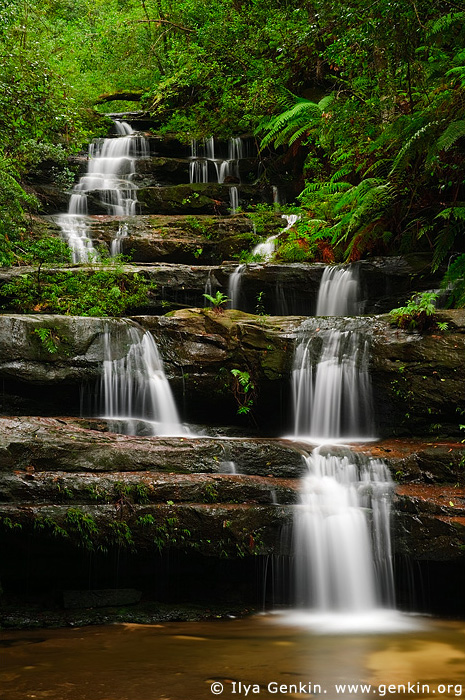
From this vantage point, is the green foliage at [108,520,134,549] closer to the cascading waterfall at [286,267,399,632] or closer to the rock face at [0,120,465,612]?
the rock face at [0,120,465,612]

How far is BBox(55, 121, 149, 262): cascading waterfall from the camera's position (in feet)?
41.8

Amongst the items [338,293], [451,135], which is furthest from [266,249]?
[451,135]

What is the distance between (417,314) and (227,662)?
482cm

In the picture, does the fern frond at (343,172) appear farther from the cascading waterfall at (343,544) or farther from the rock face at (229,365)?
the cascading waterfall at (343,544)

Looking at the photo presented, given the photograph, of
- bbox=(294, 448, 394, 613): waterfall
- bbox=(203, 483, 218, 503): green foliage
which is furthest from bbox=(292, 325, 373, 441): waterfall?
bbox=(203, 483, 218, 503): green foliage

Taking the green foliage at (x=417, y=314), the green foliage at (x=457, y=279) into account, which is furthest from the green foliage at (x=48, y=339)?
the green foliage at (x=457, y=279)

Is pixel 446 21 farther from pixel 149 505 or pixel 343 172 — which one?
pixel 149 505

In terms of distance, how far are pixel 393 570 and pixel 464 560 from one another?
64cm

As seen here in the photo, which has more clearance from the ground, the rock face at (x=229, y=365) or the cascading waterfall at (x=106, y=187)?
the cascading waterfall at (x=106, y=187)

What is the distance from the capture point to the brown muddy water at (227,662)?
3240 mm

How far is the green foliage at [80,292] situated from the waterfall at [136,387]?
2.19 m

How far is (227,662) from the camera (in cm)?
370

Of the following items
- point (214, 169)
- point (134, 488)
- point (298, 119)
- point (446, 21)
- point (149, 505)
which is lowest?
point (149, 505)

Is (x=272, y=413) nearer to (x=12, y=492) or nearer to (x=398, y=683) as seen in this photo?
(x=12, y=492)
